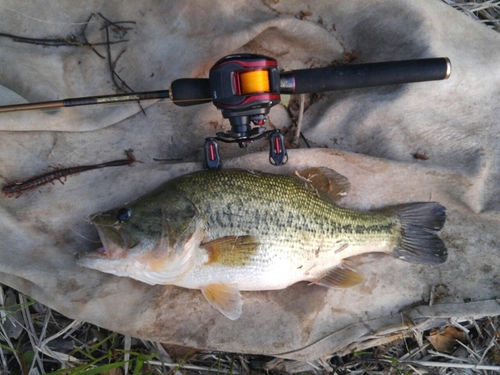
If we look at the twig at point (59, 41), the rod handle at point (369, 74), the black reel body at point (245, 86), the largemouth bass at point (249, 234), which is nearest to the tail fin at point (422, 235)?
the largemouth bass at point (249, 234)

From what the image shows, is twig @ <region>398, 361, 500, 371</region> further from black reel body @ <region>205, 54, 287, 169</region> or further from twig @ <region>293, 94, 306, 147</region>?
black reel body @ <region>205, 54, 287, 169</region>

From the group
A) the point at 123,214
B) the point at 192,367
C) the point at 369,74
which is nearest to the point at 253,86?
the point at 369,74

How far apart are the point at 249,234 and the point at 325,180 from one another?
78cm

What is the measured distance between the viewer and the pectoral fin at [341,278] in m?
2.92

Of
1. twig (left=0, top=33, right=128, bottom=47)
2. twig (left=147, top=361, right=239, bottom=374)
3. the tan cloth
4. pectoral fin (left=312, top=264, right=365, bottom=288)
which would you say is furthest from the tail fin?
twig (left=0, top=33, right=128, bottom=47)

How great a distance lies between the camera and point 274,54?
3.22 meters

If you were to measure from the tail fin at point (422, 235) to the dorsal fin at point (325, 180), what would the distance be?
49 centimetres

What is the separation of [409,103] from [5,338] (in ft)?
11.9

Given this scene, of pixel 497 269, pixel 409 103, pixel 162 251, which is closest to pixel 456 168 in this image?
pixel 409 103

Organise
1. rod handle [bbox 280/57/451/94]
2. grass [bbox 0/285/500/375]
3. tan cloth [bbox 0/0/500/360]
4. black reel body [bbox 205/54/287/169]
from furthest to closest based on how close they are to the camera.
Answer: grass [bbox 0/285/500/375] < tan cloth [bbox 0/0/500/360] < rod handle [bbox 280/57/451/94] < black reel body [bbox 205/54/287/169]

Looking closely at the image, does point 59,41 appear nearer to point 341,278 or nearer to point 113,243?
point 113,243

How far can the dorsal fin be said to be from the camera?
2994 millimetres

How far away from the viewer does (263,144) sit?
319cm

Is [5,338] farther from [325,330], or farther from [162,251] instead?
[325,330]
